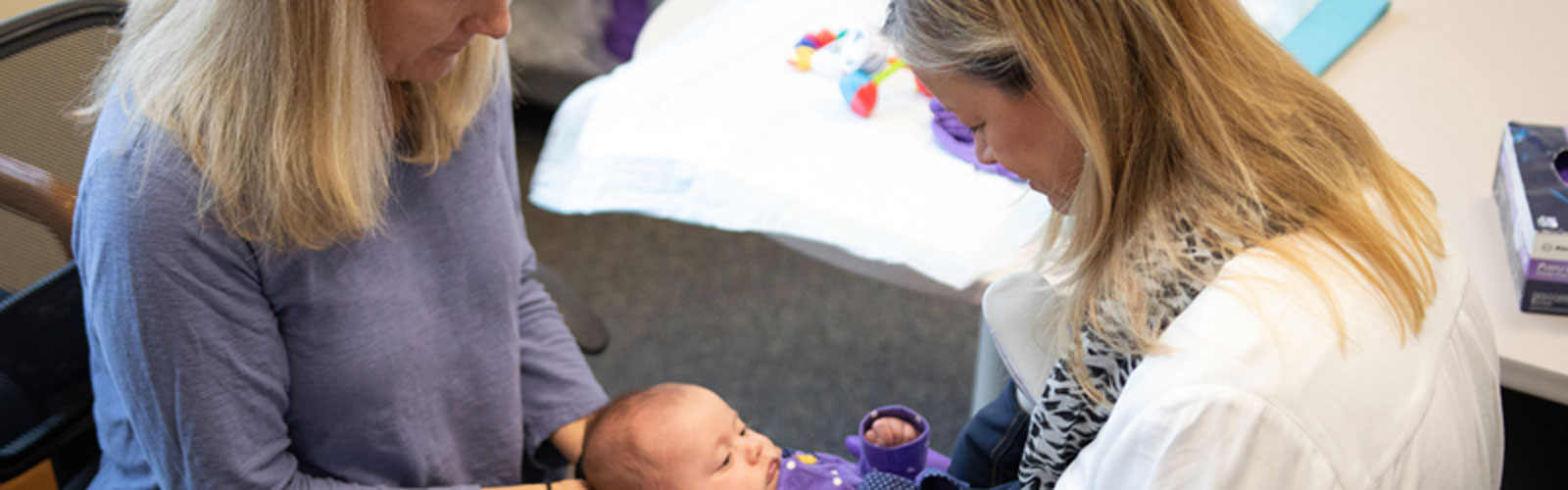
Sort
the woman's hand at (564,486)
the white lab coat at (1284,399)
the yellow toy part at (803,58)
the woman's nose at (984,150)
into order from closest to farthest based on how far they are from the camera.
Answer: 1. the white lab coat at (1284,399)
2. the woman's nose at (984,150)
3. the woman's hand at (564,486)
4. the yellow toy part at (803,58)

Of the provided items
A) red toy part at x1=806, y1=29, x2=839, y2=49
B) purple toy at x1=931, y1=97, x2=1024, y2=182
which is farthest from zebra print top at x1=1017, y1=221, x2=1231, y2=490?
red toy part at x1=806, y1=29, x2=839, y2=49

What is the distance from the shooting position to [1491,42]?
1.62 metres

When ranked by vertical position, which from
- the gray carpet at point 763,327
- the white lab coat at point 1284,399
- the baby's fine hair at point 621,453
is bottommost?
the gray carpet at point 763,327

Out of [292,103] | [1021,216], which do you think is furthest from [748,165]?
[292,103]

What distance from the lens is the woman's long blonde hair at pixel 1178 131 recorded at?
2.60 feet

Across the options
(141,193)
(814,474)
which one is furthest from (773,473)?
(141,193)

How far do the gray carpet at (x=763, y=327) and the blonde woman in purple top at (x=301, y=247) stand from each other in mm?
1049

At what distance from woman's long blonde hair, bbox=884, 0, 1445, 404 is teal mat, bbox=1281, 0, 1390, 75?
2.66 ft

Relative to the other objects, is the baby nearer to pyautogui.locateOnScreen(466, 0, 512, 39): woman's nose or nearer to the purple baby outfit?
the purple baby outfit

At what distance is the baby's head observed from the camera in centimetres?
124

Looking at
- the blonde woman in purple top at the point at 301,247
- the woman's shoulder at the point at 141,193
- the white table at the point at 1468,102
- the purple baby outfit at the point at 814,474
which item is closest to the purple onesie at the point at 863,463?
the purple baby outfit at the point at 814,474

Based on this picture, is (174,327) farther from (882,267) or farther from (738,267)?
(738,267)

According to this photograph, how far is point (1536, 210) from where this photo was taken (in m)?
1.12

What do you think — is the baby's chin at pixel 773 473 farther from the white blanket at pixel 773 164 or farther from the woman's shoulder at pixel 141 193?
the woman's shoulder at pixel 141 193
